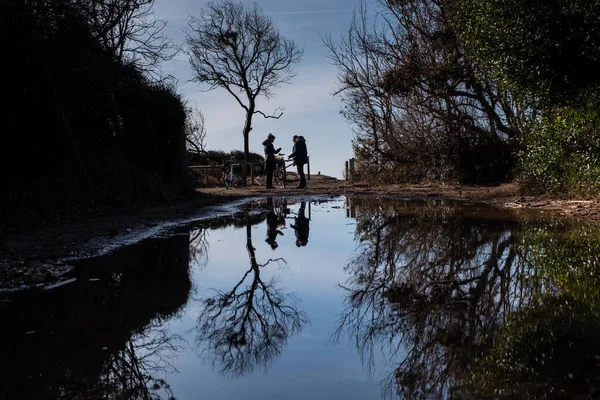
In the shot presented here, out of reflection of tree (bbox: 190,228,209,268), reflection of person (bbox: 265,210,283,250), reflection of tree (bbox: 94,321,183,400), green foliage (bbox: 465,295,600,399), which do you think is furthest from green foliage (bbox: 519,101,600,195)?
reflection of tree (bbox: 94,321,183,400)

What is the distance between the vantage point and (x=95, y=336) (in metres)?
3.60

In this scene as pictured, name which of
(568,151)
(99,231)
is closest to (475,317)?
(99,231)

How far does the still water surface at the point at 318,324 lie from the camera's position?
9.29 ft

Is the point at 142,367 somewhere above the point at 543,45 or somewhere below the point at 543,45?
below

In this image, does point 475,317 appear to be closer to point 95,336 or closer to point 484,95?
point 95,336

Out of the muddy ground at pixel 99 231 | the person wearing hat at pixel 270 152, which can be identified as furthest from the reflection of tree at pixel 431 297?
the person wearing hat at pixel 270 152

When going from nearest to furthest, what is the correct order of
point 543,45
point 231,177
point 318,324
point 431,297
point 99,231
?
point 318,324, point 431,297, point 99,231, point 543,45, point 231,177

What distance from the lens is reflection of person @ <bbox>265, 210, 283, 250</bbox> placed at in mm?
7915

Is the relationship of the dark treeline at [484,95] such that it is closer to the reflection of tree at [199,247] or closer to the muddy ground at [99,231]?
the muddy ground at [99,231]

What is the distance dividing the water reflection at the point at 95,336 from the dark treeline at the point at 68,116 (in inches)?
191

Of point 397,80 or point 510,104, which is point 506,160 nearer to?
point 510,104

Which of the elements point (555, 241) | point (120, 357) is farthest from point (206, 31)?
point (120, 357)

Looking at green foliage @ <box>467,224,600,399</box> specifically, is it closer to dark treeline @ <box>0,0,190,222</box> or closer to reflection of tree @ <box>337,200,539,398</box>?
reflection of tree @ <box>337,200,539,398</box>

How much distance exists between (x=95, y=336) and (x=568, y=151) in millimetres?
10139
